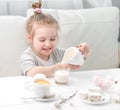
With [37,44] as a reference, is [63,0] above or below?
above

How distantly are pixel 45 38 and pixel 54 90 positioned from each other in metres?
0.41

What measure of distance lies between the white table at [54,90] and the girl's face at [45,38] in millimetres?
206

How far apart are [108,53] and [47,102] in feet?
3.69

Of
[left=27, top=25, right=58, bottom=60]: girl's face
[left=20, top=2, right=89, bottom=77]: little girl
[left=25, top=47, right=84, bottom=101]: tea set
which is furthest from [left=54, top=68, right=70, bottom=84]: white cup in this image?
[left=27, top=25, right=58, bottom=60]: girl's face

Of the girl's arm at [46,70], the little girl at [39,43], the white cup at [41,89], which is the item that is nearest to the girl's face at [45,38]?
the little girl at [39,43]

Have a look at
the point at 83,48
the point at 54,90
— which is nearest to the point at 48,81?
the point at 54,90

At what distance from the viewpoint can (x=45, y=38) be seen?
163cm

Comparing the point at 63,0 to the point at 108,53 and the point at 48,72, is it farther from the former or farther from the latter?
the point at 48,72

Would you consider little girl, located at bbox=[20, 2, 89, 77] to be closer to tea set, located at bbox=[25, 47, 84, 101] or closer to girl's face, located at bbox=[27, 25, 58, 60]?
girl's face, located at bbox=[27, 25, 58, 60]

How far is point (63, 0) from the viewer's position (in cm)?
235

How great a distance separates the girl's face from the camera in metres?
1.62

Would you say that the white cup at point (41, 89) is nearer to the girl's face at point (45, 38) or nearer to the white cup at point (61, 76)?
the white cup at point (61, 76)

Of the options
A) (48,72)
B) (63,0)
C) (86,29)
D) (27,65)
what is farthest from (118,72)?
(63,0)

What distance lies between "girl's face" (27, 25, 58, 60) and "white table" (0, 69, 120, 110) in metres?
0.21
